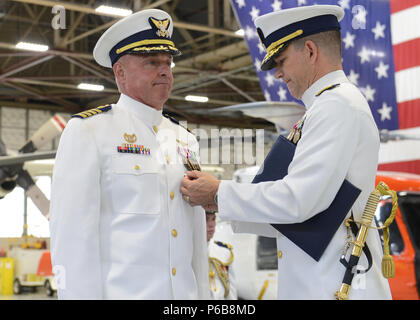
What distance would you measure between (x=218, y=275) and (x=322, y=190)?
305cm

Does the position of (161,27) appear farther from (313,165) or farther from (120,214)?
(313,165)

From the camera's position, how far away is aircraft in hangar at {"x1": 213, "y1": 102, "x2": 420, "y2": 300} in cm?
517

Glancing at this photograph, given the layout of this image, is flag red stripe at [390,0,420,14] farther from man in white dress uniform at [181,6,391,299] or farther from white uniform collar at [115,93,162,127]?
white uniform collar at [115,93,162,127]

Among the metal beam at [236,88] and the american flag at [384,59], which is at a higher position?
the metal beam at [236,88]

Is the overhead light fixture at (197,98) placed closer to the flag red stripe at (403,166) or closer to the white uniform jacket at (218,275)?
the flag red stripe at (403,166)

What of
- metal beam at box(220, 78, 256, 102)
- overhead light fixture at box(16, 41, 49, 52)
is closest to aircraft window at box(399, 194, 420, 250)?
overhead light fixture at box(16, 41, 49, 52)

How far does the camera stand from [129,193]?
1.87 metres

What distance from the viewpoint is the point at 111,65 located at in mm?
2121

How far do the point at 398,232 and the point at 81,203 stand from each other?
15.8ft

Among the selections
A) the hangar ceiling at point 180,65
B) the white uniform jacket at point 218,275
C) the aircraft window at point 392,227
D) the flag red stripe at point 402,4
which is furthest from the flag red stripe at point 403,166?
the hangar ceiling at point 180,65

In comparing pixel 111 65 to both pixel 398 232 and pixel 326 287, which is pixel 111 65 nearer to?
pixel 326 287

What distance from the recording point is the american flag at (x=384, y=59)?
200 inches

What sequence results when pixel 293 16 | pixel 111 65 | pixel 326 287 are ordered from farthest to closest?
pixel 111 65, pixel 293 16, pixel 326 287
